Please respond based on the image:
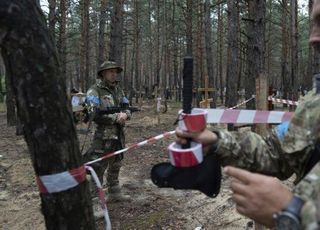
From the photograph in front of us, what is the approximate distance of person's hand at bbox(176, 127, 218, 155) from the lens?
1815 millimetres

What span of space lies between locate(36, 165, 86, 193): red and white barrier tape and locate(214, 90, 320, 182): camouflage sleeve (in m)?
0.92

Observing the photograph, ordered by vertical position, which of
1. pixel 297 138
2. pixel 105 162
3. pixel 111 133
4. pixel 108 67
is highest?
pixel 108 67

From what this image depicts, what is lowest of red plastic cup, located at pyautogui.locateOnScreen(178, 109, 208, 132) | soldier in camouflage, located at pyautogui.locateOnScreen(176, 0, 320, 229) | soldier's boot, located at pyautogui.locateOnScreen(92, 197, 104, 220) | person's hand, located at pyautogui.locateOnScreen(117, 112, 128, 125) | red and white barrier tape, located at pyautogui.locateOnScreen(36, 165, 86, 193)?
soldier's boot, located at pyautogui.locateOnScreen(92, 197, 104, 220)

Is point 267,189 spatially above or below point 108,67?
below

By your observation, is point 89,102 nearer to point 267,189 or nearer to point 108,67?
point 108,67

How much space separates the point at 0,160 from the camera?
Result: 1004cm

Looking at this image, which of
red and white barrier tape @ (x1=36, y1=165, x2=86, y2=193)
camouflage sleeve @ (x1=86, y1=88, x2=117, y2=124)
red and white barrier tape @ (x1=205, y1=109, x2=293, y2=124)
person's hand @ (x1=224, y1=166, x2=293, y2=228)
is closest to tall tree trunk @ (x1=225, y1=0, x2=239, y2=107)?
camouflage sleeve @ (x1=86, y1=88, x2=117, y2=124)

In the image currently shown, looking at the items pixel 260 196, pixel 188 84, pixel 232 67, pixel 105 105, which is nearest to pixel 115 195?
pixel 105 105

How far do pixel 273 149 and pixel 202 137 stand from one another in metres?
0.37

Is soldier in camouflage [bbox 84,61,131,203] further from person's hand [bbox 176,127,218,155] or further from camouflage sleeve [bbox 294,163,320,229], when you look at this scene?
camouflage sleeve [bbox 294,163,320,229]

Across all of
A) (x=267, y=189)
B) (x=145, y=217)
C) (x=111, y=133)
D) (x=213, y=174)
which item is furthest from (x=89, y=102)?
(x=267, y=189)

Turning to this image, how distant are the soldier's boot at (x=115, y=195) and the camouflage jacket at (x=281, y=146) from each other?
191 inches

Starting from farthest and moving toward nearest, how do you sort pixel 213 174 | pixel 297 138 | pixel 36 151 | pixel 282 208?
pixel 36 151 < pixel 213 174 < pixel 297 138 < pixel 282 208

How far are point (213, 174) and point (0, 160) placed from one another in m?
8.95
